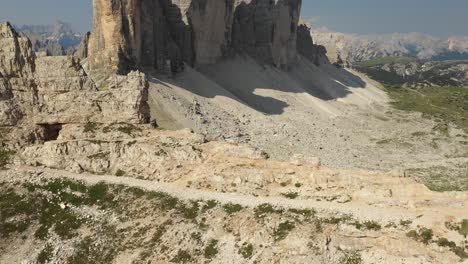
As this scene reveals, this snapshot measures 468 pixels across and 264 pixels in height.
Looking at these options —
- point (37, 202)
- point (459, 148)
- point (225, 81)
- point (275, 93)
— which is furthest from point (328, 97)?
point (37, 202)

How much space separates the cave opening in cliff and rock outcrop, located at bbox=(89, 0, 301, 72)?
43.0 m

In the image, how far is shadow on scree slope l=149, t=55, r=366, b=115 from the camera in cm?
10631

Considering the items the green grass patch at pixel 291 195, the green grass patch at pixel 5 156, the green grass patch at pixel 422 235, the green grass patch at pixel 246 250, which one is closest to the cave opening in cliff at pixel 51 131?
the green grass patch at pixel 5 156

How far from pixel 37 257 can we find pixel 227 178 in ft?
53.6

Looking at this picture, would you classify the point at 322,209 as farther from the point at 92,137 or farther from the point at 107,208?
the point at 92,137

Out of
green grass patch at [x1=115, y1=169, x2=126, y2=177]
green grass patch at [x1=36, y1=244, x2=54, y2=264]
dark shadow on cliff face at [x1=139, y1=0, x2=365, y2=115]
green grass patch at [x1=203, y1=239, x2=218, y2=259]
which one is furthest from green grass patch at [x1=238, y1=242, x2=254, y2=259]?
dark shadow on cliff face at [x1=139, y1=0, x2=365, y2=115]

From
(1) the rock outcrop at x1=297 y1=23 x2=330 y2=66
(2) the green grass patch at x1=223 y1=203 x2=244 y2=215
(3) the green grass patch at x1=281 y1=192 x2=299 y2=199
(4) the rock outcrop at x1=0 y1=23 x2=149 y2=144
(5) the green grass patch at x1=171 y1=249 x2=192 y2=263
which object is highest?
(1) the rock outcrop at x1=297 y1=23 x2=330 y2=66

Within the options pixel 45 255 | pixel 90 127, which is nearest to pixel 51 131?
pixel 90 127

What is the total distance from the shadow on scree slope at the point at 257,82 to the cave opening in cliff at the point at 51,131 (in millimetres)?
46334

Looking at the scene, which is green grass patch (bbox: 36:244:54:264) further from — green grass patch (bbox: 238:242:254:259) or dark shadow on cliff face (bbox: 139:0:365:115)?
dark shadow on cliff face (bbox: 139:0:365:115)

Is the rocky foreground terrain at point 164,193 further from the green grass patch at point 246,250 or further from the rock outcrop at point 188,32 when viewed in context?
the rock outcrop at point 188,32

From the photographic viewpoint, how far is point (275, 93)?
123625 millimetres

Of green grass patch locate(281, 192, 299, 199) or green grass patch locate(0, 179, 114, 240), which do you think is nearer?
green grass patch locate(0, 179, 114, 240)

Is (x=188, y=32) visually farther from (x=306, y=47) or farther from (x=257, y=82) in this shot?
(x=306, y=47)
